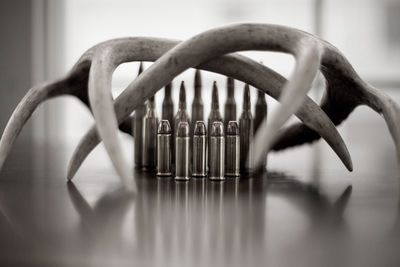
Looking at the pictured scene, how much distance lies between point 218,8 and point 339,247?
6.24 meters

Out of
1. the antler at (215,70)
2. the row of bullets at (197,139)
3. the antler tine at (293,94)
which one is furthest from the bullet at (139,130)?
the antler tine at (293,94)

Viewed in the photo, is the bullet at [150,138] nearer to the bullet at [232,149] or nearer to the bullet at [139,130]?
the bullet at [139,130]

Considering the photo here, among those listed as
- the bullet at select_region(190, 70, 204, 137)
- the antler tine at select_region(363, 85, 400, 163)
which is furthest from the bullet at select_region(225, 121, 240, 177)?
the antler tine at select_region(363, 85, 400, 163)

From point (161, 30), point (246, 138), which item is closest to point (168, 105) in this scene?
point (246, 138)

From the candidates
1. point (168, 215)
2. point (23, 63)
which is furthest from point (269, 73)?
point (23, 63)

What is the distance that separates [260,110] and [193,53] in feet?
1.75

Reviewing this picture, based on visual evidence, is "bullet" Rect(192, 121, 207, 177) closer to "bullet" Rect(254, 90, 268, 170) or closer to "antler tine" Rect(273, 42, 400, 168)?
"bullet" Rect(254, 90, 268, 170)

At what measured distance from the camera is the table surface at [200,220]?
99 centimetres

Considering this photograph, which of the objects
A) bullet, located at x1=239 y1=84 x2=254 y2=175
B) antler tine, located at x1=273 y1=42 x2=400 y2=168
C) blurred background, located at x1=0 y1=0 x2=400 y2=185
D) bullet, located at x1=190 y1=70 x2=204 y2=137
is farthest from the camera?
blurred background, located at x1=0 y1=0 x2=400 y2=185

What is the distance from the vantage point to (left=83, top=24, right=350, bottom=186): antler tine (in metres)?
1.64

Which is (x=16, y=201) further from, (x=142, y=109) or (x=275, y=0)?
(x=275, y=0)

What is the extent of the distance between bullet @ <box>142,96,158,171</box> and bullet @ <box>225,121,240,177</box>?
30 centimetres

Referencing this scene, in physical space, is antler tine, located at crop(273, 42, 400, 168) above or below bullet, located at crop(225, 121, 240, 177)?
above

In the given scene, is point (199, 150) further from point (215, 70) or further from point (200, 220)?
point (200, 220)
